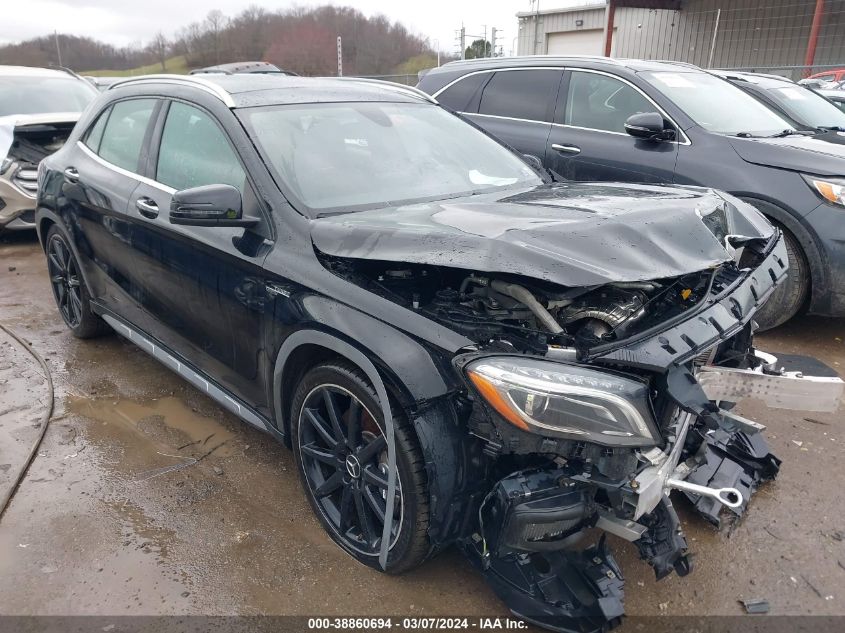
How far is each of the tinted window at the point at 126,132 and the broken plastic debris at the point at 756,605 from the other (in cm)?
342

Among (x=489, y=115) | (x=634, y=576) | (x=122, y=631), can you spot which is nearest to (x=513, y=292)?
(x=634, y=576)

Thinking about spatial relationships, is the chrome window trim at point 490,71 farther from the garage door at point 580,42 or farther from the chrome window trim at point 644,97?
the garage door at point 580,42

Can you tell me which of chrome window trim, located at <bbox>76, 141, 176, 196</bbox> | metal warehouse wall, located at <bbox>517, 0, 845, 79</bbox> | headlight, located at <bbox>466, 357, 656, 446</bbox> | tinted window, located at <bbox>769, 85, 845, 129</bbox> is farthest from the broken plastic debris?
metal warehouse wall, located at <bbox>517, 0, 845, 79</bbox>

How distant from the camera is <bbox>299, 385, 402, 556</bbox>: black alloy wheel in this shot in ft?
7.58

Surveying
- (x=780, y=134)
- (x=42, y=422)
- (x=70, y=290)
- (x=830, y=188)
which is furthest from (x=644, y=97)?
(x=42, y=422)

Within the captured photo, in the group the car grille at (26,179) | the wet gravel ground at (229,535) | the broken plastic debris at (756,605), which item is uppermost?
the car grille at (26,179)

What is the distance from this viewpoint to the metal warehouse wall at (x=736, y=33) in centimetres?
2278

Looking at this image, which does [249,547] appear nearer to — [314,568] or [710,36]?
[314,568]

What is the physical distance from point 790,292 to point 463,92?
131 inches

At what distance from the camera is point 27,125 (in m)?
7.12

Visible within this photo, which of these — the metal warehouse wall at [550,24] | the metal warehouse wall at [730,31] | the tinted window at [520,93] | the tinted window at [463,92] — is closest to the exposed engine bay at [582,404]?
the tinted window at [520,93]

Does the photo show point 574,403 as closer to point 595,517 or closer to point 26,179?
point 595,517

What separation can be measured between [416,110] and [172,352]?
1810 millimetres

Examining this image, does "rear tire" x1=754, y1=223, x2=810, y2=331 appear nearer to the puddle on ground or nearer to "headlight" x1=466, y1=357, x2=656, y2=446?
"headlight" x1=466, y1=357, x2=656, y2=446
